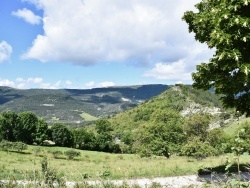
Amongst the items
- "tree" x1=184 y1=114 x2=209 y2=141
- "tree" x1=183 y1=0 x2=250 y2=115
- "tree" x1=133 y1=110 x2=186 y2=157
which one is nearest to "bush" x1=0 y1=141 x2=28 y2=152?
"tree" x1=184 y1=114 x2=209 y2=141

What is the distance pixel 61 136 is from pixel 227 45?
142214 mm

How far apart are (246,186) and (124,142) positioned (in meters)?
172

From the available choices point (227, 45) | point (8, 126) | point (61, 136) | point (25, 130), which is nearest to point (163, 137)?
point (227, 45)

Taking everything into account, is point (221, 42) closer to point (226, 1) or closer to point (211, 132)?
point (226, 1)

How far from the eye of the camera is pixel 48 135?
6029 inches

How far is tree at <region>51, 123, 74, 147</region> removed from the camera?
150m

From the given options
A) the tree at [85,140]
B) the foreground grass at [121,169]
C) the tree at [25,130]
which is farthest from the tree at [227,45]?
the tree at [25,130]

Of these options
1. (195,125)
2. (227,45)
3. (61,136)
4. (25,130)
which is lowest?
(61,136)

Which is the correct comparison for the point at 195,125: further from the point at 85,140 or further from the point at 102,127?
the point at 102,127

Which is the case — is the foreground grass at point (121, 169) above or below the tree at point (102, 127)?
above

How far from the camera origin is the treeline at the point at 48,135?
148 metres

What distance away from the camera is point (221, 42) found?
14.9 m

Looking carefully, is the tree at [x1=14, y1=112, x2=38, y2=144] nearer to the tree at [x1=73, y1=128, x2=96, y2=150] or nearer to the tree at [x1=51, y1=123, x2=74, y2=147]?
the tree at [x1=51, y1=123, x2=74, y2=147]

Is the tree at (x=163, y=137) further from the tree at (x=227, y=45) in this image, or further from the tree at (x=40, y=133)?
the tree at (x=40, y=133)
